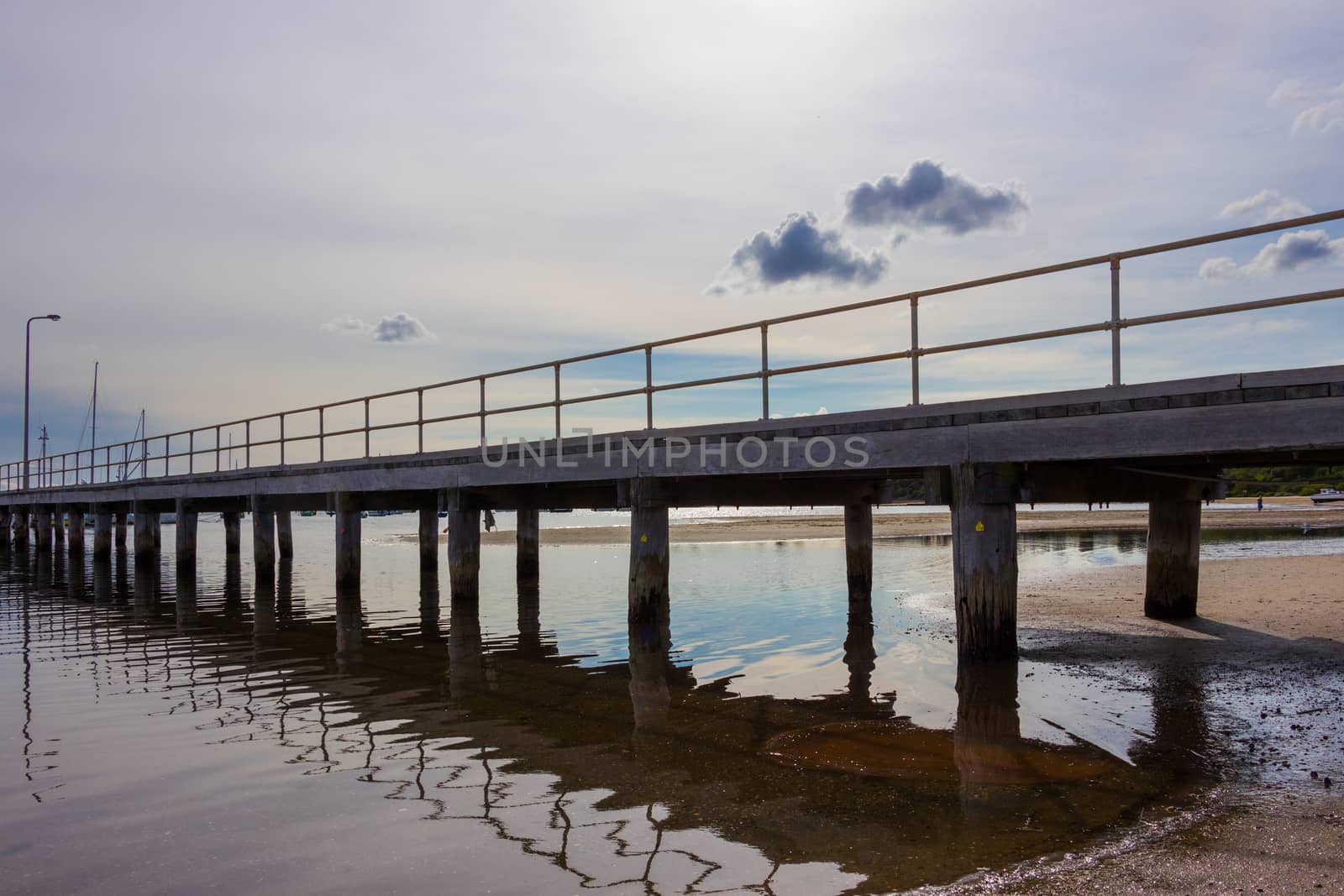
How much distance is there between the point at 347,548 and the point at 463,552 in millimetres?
4223

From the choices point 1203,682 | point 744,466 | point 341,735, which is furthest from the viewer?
point 744,466

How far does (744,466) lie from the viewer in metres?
13.0

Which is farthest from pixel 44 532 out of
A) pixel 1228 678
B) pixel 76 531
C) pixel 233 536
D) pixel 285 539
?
pixel 1228 678

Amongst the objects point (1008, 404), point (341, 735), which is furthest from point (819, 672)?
point (341, 735)

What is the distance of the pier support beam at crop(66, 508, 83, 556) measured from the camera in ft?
131

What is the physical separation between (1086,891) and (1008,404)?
6.53 m

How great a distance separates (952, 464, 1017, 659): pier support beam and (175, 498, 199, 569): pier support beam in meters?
25.3

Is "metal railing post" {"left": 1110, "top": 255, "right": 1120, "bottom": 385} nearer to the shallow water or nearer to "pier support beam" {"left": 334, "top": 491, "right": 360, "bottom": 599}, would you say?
the shallow water

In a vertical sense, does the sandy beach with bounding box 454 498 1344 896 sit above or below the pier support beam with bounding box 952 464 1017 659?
below

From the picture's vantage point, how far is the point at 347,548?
852 inches

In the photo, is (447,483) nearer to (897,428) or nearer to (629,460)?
(629,460)

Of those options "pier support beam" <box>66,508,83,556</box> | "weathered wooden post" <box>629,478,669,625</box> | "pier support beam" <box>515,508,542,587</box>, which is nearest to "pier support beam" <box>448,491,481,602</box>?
"weathered wooden post" <box>629,478,669,625</box>

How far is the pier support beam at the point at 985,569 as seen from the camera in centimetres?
1038

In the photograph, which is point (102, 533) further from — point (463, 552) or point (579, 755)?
point (579, 755)
